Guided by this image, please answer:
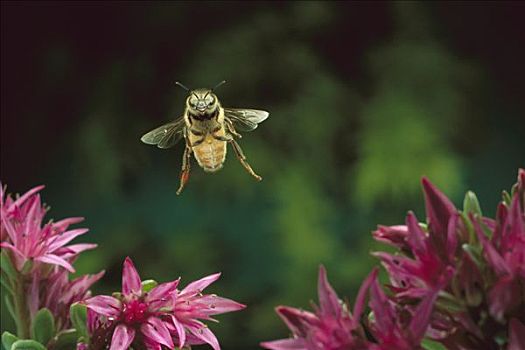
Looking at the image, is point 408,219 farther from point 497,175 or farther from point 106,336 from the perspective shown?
point 497,175

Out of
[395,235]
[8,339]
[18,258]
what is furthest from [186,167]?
[395,235]

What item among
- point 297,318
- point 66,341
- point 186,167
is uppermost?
point 186,167

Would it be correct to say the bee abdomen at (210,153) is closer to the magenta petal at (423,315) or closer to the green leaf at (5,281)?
the green leaf at (5,281)

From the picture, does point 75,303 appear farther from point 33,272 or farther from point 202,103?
point 202,103

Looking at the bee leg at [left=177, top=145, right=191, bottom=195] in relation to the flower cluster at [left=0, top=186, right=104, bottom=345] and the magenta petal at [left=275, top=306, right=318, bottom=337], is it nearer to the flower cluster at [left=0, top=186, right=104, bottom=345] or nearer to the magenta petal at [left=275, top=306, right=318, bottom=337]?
the flower cluster at [left=0, top=186, right=104, bottom=345]

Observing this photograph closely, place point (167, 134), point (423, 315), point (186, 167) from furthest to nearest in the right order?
point (167, 134) → point (186, 167) → point (423, 315)

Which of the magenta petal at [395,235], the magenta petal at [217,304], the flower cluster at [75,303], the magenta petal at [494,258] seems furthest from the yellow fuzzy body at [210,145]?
the magenta petal at [494,258]

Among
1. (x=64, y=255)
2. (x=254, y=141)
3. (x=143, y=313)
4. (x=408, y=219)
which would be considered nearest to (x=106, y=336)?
Answer: (x=143, y=313)

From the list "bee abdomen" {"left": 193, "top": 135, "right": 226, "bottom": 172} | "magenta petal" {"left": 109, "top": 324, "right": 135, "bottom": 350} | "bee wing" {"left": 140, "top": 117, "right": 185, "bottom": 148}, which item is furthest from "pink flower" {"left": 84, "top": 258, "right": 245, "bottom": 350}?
"bee wing" {"left": 140, "top": 117, "right": 185, "bottom": 148}
